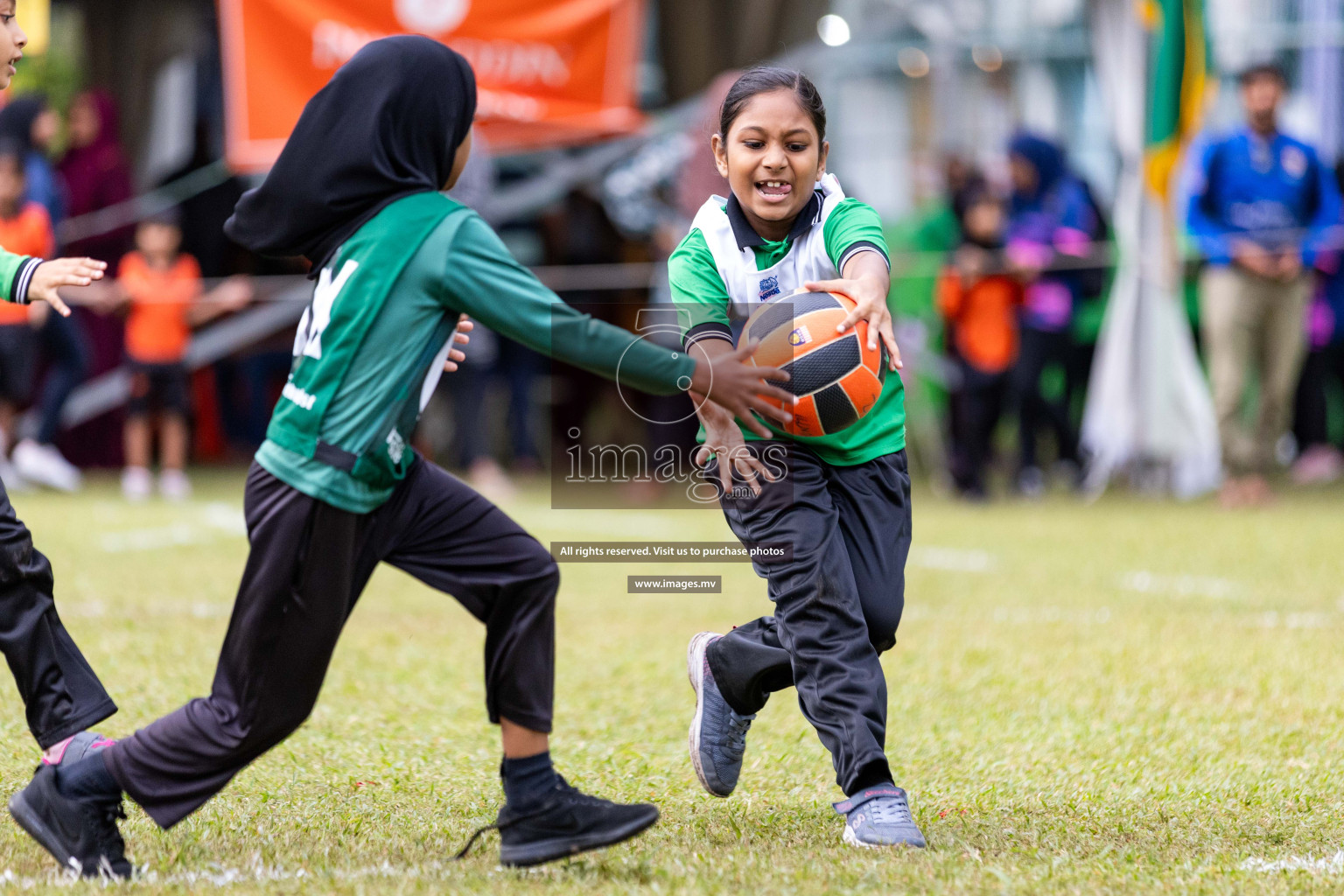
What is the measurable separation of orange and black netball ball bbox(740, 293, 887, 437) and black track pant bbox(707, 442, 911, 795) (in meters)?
0.14

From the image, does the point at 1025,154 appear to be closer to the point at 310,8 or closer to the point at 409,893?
the point at 310,8

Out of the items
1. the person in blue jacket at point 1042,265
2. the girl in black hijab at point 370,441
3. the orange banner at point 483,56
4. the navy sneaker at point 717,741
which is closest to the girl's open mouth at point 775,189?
the girl in black hijab at point 370,441

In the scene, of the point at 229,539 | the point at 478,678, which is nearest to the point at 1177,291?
the point at 229,539

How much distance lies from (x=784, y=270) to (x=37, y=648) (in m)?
1.82

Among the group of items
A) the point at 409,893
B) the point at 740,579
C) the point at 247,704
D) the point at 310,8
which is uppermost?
the point at 310,8

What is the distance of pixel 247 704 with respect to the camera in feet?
9.92

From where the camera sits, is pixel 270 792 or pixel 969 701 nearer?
pixel 270 792

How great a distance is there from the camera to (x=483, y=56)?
1221cm

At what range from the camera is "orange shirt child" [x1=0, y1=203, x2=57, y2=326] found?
10784mm

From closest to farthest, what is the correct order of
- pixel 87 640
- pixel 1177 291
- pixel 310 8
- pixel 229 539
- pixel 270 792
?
pixel 270 792 < pixel 87 640 < pixel 229 539 < pixel 1177 291 < pixel 310 8

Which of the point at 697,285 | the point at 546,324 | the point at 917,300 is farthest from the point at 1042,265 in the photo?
Result: the point at 546,324

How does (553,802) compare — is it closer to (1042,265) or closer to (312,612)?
(312,612)

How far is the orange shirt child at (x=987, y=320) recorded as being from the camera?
11203mm

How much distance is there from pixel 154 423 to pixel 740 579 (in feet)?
25.0
